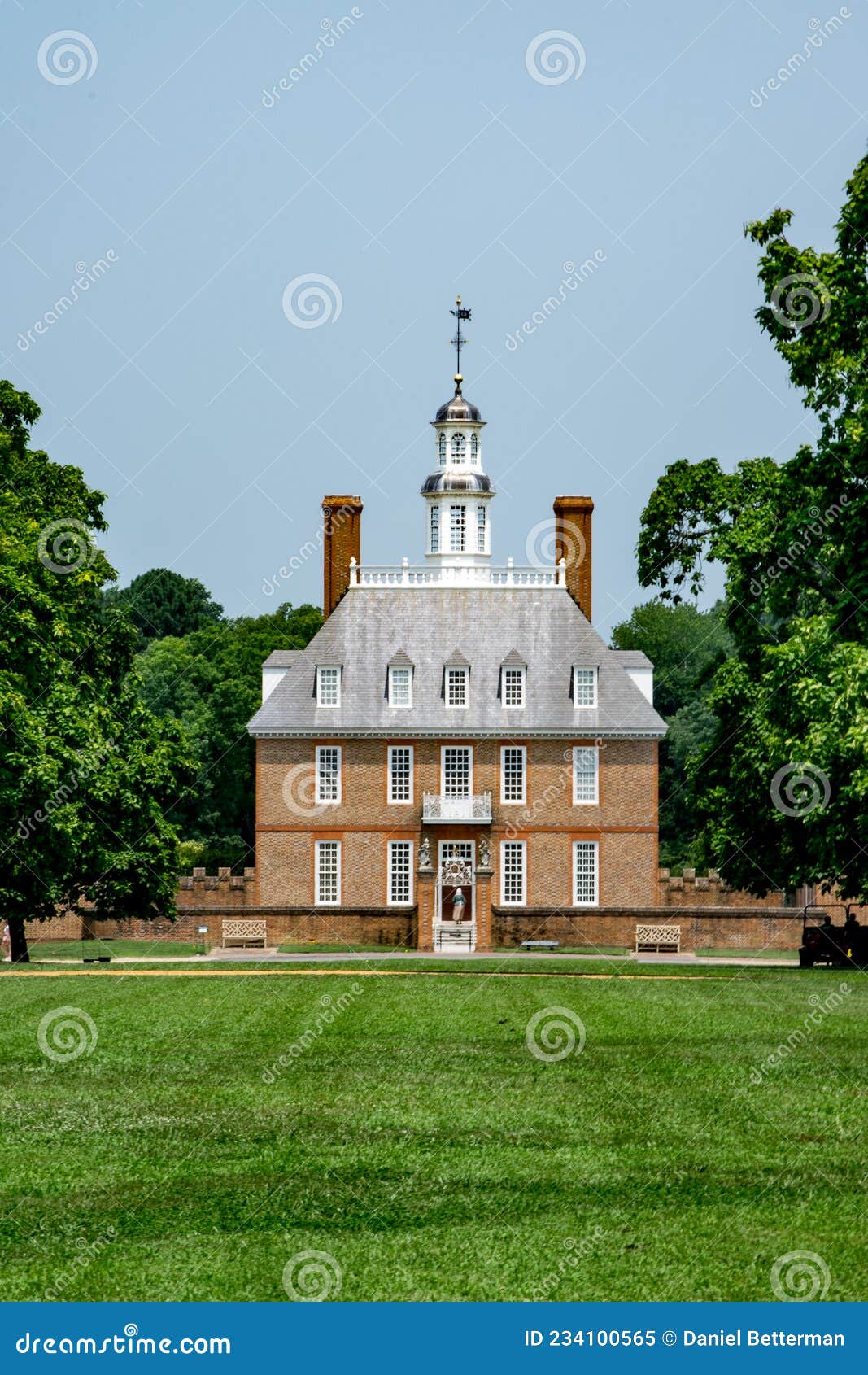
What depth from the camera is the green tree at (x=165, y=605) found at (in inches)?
4240

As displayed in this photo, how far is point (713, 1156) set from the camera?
12.3m

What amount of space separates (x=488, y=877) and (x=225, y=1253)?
45.6m

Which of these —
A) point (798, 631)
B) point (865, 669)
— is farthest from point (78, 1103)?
point (798, 631)

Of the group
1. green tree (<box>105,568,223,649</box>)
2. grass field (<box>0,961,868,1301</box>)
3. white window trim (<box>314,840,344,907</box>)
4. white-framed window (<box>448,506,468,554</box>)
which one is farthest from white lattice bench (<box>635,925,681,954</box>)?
green tree (<box>105,568,223,649</box>)

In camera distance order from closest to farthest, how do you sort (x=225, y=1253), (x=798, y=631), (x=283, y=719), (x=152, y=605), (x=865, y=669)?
(x=225, y=1253) < (x=865, y=669) < (x=798, y=631) < (x=283, y=719) < (x=152, y=605)

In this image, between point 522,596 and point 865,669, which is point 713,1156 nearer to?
point 865,669

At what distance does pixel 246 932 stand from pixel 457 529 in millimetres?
18843
